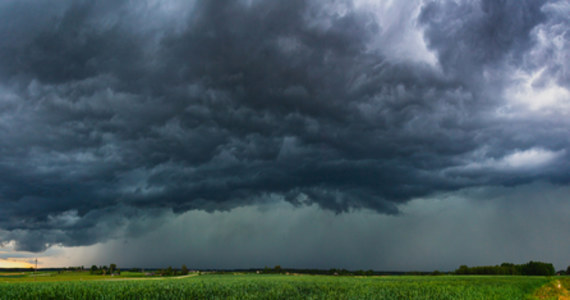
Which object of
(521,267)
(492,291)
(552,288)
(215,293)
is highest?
(215,293)

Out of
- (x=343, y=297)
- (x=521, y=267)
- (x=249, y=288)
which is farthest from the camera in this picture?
(x=521, y=267)

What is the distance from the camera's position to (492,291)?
152ft

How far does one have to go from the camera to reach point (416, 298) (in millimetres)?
32812

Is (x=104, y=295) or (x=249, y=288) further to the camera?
(x=249, y=288)

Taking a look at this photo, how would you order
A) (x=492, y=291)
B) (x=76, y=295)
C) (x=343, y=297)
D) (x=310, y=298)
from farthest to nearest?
(x=492, y=291) → (x=76, y=295) → (x=343, y=297) → (x=310, y=298)

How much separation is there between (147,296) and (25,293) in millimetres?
11977

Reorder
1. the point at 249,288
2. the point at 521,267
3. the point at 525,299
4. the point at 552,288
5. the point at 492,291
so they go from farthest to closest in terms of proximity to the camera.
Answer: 1. the point at 521,267
2. the point at 552,288
3. the point at 525,299
4. the point at 492,291
5. the point at 249,288

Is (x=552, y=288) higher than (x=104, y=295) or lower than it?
lower

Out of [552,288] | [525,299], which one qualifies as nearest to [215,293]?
[525,299]

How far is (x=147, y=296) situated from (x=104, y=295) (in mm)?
3735

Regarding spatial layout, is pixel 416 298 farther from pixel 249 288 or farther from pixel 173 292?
pixel 173 292

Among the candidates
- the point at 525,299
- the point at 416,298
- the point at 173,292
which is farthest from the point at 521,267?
the point at 173,292

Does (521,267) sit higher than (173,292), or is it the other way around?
(173,292)

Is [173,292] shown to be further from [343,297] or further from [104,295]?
[343,297]
